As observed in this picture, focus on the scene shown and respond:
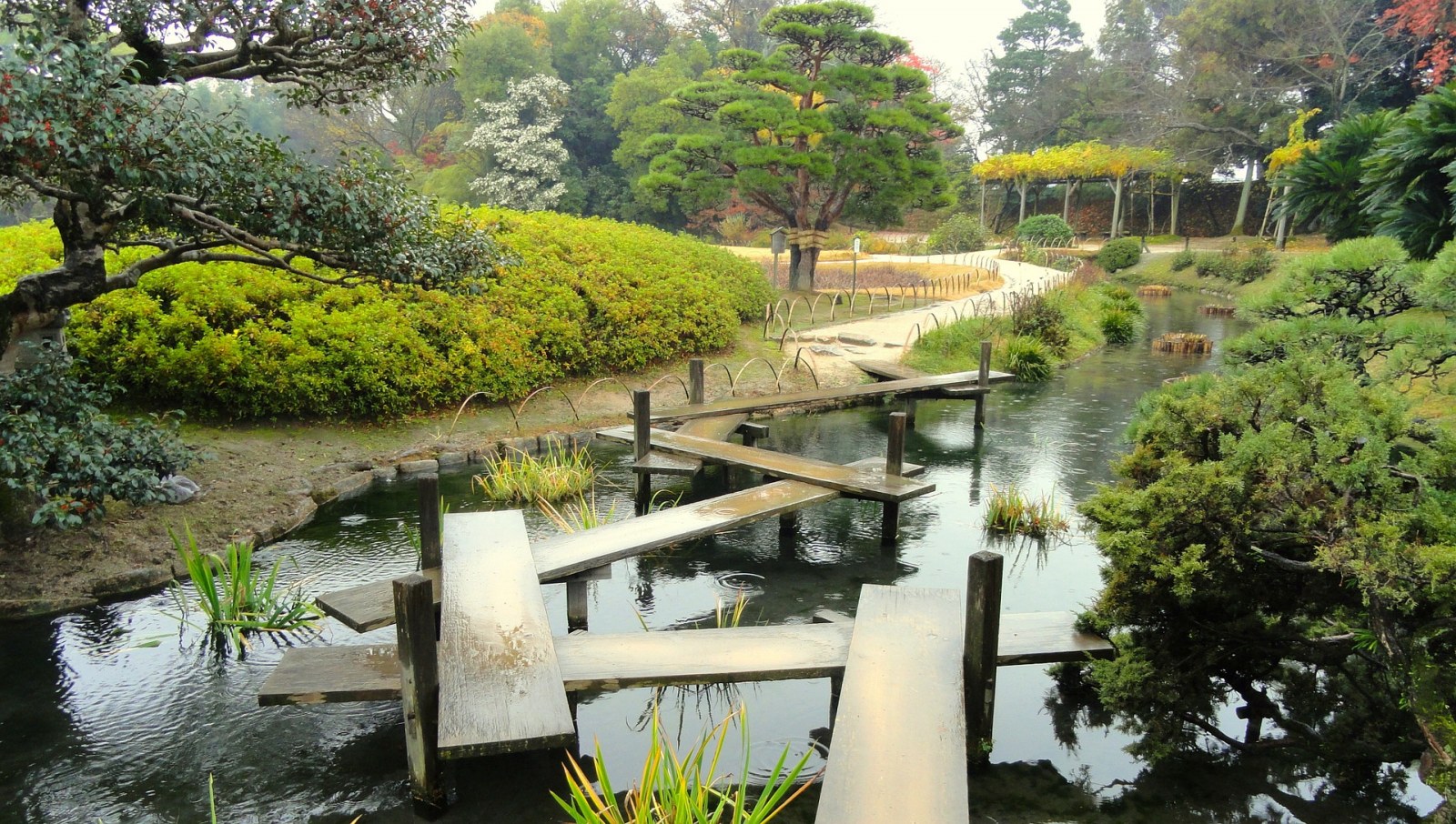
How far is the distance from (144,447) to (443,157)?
3341cm

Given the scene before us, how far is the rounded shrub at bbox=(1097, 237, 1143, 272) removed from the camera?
31.2 meters

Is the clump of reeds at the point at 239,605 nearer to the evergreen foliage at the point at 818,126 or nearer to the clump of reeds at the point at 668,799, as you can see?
the clump of reeds at the point at 668,799

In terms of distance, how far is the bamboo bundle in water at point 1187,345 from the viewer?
1684 cm

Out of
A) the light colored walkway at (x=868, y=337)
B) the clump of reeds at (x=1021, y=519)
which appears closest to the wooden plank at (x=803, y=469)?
the clump of reeds at (x=1021, y=519)

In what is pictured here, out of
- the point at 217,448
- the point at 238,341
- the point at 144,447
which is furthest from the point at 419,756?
the point at 238,341

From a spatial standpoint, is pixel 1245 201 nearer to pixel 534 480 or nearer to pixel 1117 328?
pixel 1117 328

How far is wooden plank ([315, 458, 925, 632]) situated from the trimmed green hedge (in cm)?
377

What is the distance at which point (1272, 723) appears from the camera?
4.84 meters

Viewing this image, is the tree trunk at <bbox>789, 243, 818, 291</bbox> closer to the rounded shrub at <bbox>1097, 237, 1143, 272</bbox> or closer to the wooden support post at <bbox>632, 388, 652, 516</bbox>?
the wooden support post at <bbox>632, 388, 652, 516</bbox>

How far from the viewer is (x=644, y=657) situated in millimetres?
4203

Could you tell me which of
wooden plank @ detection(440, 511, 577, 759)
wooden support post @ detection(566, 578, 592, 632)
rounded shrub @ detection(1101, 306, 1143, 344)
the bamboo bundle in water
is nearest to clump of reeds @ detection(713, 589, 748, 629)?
wooden support post @ detection(566, 578, 592, 632)

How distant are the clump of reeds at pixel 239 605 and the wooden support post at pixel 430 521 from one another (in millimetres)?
1003

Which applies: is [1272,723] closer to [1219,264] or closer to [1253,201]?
[1219,264]

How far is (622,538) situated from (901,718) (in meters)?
2.54
